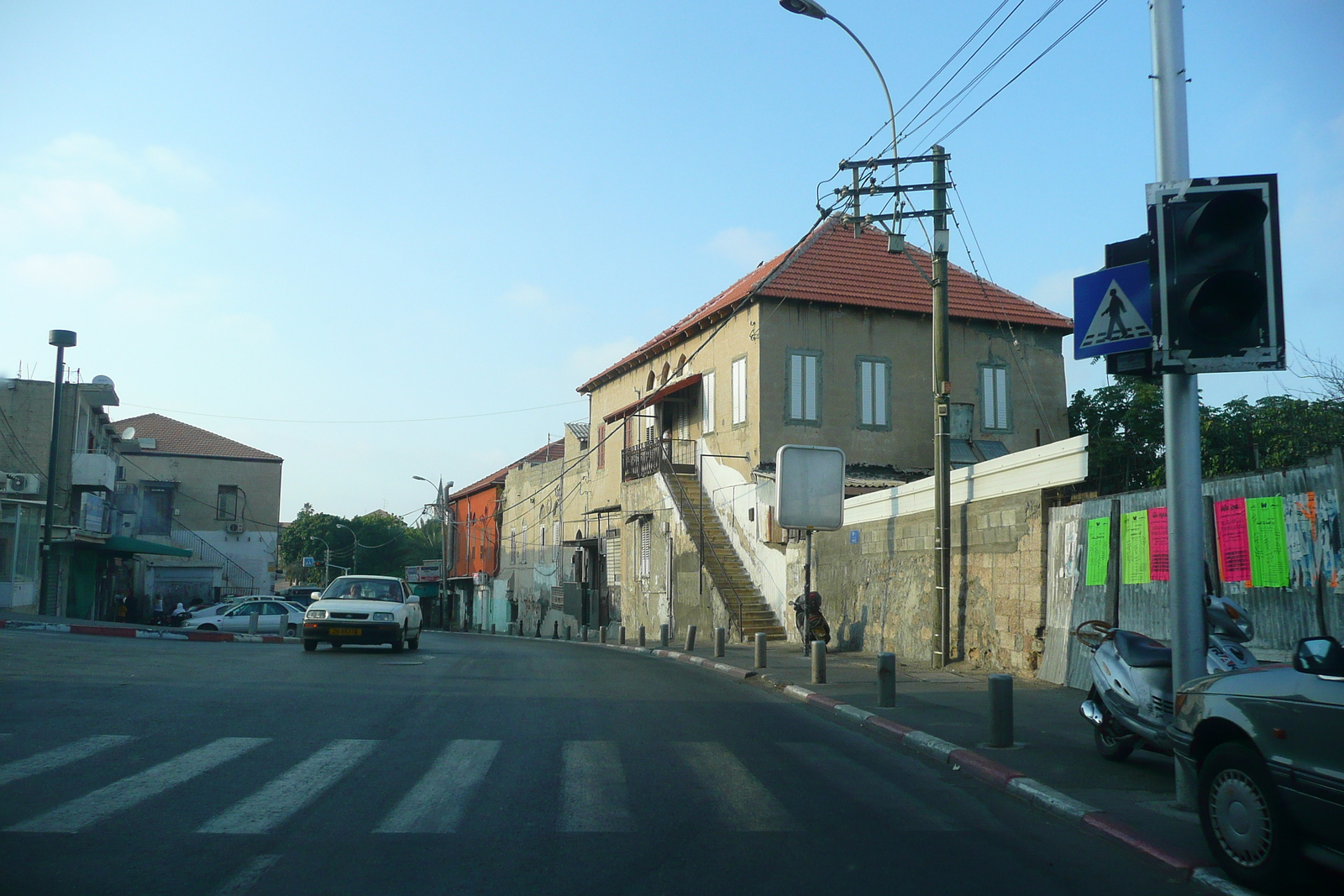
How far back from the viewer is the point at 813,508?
67.4 feet

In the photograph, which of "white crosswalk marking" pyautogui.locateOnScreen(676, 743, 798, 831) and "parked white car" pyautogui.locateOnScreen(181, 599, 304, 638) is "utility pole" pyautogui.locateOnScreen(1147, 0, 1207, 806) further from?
"parked white car" pyautogui.locateOnScreen(181, 599, 304, 638)

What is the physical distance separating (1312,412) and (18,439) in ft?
117

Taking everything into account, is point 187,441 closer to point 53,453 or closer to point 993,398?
point 53,453

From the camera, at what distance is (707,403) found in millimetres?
32625

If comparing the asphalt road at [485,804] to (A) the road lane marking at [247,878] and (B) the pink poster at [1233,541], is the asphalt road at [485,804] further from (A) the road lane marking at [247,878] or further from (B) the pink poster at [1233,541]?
(B) the pink poster at [1233,541]

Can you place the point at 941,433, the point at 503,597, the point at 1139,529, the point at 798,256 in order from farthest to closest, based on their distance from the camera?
the point at 503,597
the point at 798,256
the point at 941,433
the point at 1139,529

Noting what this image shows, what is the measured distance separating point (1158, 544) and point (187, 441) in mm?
58992

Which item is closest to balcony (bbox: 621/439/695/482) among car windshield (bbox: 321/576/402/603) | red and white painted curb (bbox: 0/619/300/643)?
red and white painted curb (bbox: 0/619/300/643)

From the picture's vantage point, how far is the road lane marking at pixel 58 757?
286 inches

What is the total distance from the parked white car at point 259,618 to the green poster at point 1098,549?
2388 centimetres

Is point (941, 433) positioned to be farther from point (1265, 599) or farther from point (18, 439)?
point (18, 439)

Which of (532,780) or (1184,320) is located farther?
(532,780)

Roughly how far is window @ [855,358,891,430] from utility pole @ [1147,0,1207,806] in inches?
911

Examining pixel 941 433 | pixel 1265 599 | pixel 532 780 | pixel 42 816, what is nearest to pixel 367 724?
pixel 532 780
